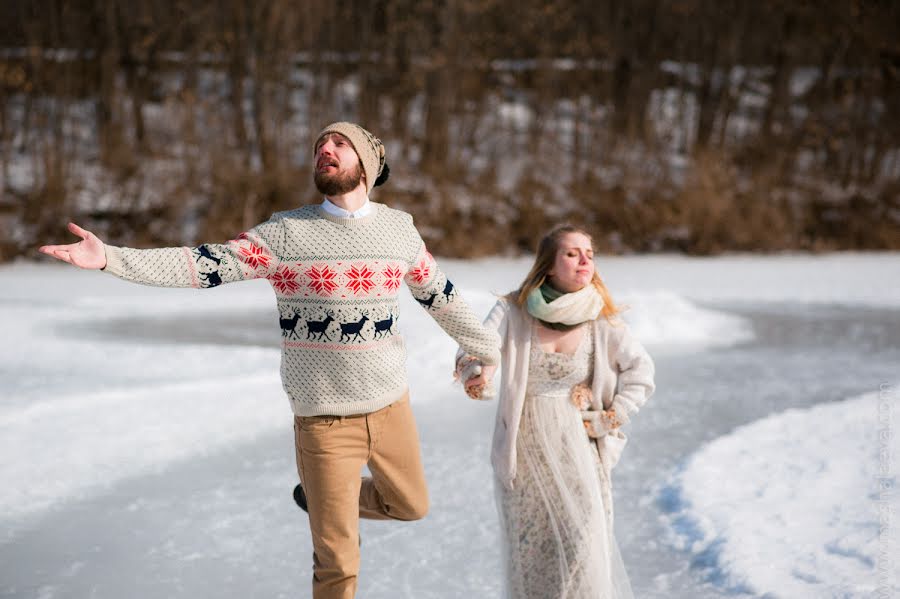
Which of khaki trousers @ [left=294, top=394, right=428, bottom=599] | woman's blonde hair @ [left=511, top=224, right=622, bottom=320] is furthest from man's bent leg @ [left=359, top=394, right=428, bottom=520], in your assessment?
woman's blonde hair @ [left=511, top=224, right=622, bottom=320]

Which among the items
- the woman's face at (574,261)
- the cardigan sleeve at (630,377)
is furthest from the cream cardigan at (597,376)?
the woman's face at (574,261)

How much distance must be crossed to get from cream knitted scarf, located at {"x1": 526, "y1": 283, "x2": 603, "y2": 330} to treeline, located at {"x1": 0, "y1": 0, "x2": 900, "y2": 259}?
1186cm

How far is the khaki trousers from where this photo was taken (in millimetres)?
2486

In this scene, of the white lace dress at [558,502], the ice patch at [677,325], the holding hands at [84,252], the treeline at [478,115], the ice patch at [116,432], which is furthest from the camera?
the treeline at [478,115]

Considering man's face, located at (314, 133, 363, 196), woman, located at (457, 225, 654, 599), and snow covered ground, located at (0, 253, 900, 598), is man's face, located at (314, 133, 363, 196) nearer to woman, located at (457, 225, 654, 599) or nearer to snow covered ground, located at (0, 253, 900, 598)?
woman, located at (457, 225, 654, 599)

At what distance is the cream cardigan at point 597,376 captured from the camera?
2627mm

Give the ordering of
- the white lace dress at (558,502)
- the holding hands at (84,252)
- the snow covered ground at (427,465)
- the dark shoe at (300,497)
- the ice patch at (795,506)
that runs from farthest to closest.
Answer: the snow covered ground at (427,465), the ice patch at (795,506), the dark shoe at (300,497), the white lace dress at (558,502), the holding hands at (84,252)

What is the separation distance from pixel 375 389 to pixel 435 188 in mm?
13670

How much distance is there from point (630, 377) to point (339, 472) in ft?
2.77

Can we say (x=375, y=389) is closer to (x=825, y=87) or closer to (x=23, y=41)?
(x=23, y=41)

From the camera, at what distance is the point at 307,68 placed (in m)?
17.1

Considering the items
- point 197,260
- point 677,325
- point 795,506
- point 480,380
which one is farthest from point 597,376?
point 677,325

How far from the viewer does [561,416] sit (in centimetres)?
265

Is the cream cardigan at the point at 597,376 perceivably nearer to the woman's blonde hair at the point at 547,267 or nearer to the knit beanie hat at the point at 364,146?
the woman's blonde hair at the point at 547,267
